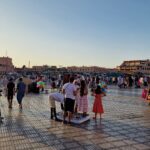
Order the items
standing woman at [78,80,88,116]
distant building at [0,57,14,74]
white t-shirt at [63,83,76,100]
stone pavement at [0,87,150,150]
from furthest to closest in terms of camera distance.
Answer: distant building at [0,57,14,74] → standing woman at [78,80,88,116] → white t-shirt at [63,83,76,100] → stone pavement at [0,87,150,150]

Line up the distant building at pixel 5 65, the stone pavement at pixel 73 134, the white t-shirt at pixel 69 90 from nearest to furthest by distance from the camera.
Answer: the stone pavement at pixel 73 134 → the white t-shirt at pixel 69 90 → the distant building at pixel 5 65

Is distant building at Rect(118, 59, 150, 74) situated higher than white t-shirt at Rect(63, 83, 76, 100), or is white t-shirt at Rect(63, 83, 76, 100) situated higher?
distant building at Rect(118, 59, 150, 74)

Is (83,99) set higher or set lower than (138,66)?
lower

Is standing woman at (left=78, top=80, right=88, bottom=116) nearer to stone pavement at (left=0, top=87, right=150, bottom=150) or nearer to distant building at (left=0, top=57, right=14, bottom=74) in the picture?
stone pavement at (left=0, top=87, right=150, bottom=150)

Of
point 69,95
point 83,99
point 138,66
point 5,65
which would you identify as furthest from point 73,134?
point 138,66

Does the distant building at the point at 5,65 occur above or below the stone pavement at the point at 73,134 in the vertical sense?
above

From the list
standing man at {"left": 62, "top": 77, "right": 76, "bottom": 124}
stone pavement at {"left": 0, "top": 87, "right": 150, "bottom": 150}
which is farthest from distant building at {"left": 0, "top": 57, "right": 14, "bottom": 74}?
standing man at {"left": 62, "top": 77, "right": 76, "bottom": 124}

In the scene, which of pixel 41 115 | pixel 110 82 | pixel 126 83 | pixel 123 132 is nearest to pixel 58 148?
pixel 123 132

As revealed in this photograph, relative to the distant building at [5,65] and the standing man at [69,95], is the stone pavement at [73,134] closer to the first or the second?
the standing man at [69,95]

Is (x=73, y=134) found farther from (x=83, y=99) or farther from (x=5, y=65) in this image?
(x=5, y=65)

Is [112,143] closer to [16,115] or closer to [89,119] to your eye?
[89,119]

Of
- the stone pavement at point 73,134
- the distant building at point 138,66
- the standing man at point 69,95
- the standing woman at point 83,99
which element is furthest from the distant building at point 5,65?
the standing man at point 69,95

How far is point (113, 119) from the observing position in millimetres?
9062

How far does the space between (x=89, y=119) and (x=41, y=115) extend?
195cm
